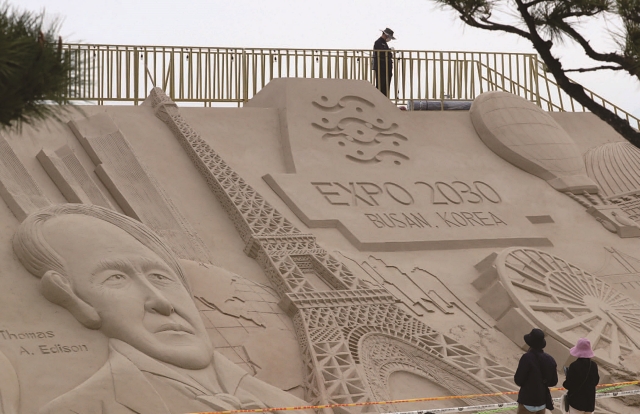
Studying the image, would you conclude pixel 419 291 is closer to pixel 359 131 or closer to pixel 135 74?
pixel 359 131

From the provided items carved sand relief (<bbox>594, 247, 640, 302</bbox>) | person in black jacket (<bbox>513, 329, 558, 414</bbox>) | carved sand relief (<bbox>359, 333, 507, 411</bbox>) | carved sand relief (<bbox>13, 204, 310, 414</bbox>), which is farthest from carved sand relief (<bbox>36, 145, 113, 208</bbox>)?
carved sand relief (<bbox>594, 247, 640, 302</bbox>)

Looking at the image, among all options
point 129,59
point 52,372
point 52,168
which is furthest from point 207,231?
point 129,59

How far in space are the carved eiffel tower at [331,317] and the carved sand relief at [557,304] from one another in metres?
1.01

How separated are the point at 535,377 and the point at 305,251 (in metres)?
3.87

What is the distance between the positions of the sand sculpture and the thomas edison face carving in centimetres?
2

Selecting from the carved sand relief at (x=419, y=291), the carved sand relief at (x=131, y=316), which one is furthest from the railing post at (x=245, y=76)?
the carved sand relief at (x=131, y=316)

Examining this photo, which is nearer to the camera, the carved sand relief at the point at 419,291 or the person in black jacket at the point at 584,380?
the person in black jacket at the point at 584,380

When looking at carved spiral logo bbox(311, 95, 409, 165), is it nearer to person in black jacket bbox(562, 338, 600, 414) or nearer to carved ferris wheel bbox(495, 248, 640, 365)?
carved ferris wheel bbox(495, 248, 640, 365)

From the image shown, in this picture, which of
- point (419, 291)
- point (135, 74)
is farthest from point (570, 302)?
point (135, 74)

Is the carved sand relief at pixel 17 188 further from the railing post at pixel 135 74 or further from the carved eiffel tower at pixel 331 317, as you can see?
the railing post at pixel 135 74

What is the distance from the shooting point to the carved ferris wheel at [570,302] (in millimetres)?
10648

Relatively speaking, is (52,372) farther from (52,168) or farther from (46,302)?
(52,168)

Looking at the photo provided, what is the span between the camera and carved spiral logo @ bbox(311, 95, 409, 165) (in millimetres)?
13672

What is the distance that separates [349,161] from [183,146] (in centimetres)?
215
